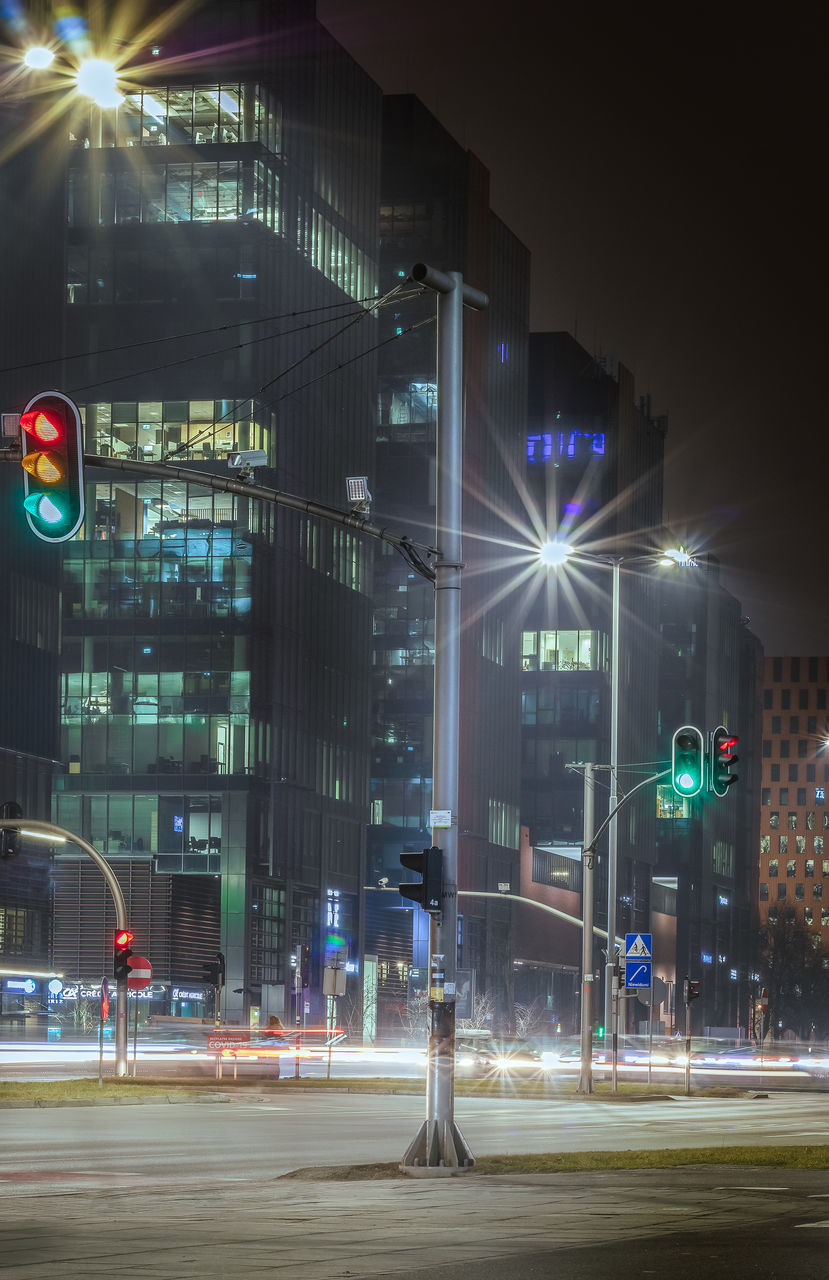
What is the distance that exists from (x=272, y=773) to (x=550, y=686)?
74175mm

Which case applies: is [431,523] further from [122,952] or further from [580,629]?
[122,952]

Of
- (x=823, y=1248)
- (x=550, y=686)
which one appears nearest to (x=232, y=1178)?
(x=823, y=1248)

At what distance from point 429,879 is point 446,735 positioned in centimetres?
181

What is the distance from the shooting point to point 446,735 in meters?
22.1

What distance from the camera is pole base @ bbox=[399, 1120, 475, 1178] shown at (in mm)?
20359


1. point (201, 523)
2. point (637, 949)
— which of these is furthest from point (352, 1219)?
point (201, 523)

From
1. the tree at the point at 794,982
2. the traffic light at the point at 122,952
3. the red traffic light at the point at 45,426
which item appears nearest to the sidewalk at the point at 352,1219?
the red traffic light at the point at 45,426

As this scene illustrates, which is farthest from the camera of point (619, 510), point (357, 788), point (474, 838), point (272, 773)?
point (619, 510)

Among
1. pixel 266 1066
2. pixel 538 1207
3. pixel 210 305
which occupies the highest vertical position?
pixel 210 305

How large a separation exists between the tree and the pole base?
16843cm

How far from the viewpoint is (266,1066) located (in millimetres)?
63844

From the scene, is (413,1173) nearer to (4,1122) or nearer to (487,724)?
(4,1122)

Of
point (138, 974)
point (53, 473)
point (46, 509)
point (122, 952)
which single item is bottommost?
point (138, 974)

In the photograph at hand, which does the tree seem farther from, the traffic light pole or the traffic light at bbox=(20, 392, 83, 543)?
the traffic light at bbox=(20, 392, 83, 543)
